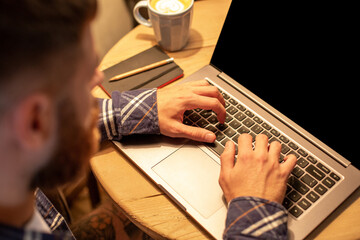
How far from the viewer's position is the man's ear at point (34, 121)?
0.35 m

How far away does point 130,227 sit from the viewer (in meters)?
0.85

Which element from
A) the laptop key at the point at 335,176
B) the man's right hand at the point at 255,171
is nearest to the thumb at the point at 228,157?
the man's right hand at the point at 255,171

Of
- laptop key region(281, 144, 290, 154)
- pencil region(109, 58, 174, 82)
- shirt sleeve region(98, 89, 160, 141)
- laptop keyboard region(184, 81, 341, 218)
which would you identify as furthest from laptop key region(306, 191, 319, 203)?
pencil region(109, 58, 174, 82)

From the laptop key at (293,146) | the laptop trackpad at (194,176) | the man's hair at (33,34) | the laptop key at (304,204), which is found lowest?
the laptop trackpad at (194,176)

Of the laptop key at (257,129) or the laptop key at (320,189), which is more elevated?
the laptop key at (257,129)

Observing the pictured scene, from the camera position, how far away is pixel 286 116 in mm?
770

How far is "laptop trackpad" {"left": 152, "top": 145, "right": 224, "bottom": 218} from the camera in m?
0.64

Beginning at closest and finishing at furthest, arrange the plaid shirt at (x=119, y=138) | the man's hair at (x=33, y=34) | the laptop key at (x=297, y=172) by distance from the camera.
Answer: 1. the man's hair at (x=33, y=34)
2. the plaid shirt at (x=119, y=138)
3. the laptop key at (x=297, y=172)

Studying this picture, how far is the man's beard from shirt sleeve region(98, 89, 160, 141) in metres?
0.24

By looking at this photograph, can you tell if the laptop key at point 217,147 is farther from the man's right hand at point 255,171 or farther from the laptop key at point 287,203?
the laptop key at point 287,203

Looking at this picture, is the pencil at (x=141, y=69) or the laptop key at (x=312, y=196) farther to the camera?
the pencil at (x=141, y=69)

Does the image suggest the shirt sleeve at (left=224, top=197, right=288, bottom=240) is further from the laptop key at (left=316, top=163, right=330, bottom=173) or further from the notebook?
the notebook

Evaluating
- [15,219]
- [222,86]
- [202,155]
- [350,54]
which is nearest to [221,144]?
[202,155]

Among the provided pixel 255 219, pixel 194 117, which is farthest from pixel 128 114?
pixel 255 219
